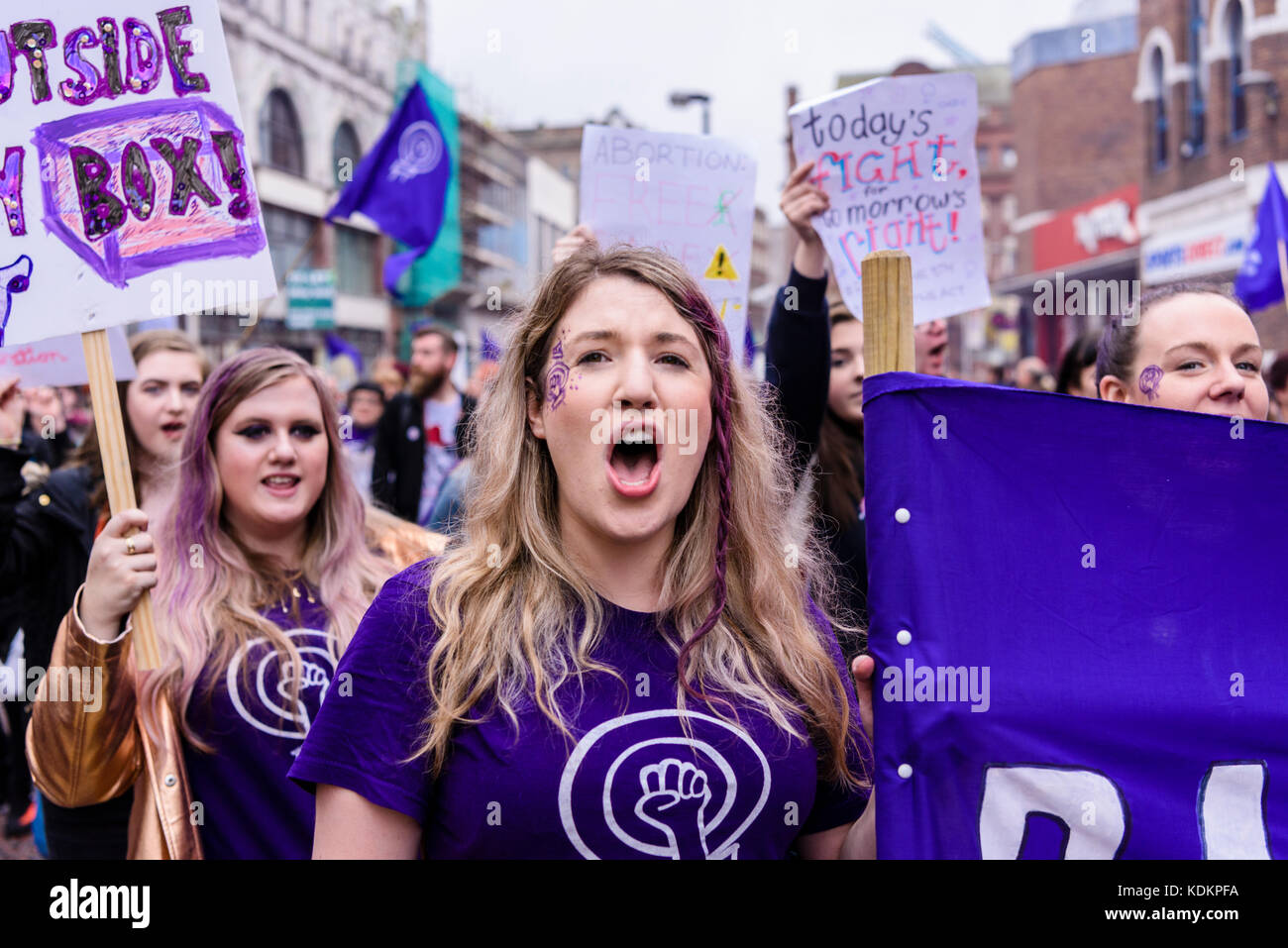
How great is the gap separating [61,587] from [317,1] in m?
32.9

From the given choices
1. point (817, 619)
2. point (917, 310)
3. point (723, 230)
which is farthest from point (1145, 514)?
point (723, 230)

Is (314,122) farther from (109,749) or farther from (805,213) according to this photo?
(109,749)

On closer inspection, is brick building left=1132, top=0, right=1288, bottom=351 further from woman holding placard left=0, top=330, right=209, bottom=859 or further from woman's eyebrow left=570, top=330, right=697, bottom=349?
woman's eyebrow left=570, top=330, right=697, bottom=349

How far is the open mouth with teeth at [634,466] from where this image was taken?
6.66ft

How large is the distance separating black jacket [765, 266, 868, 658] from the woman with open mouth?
1053 millimetres

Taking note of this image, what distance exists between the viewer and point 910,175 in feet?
12.4

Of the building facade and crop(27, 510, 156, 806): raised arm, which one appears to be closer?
crop(27, 510, 156, 806): raised arm

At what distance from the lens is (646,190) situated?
13.4ft

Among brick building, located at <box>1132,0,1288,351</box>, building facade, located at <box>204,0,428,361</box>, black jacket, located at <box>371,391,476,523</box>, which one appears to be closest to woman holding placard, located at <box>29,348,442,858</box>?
black jacket, located at <box>371,391,476,523</box>

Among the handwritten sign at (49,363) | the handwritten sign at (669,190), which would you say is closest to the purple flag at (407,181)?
the handwritten sign at (49,363)

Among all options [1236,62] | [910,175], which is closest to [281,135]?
[1236,62]

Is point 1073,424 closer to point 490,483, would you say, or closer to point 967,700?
point 967,700

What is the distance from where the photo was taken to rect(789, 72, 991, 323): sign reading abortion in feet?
12.2

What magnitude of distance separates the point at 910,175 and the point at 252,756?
8.11 ft
